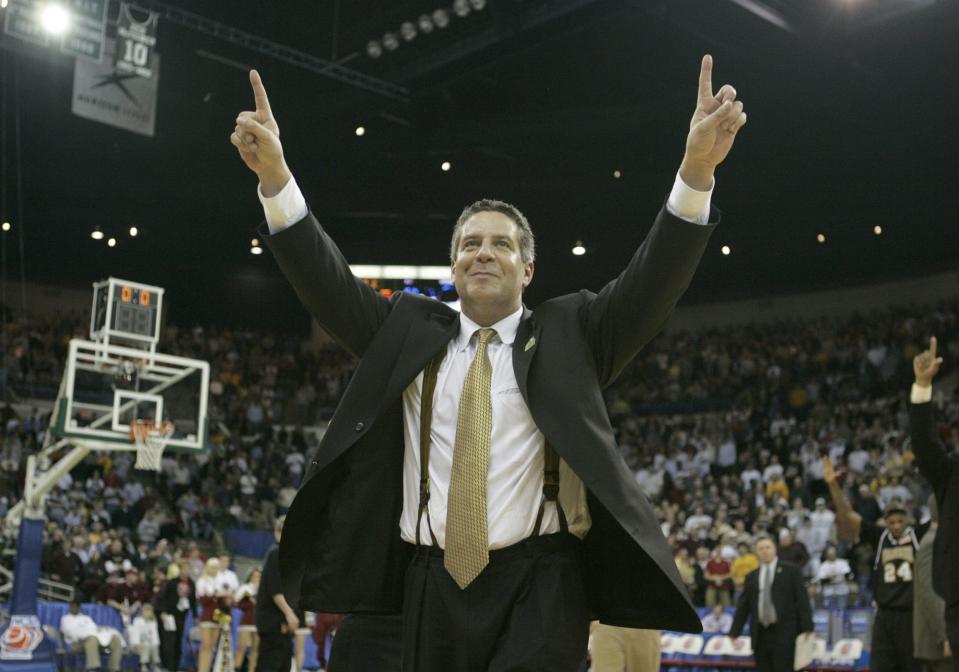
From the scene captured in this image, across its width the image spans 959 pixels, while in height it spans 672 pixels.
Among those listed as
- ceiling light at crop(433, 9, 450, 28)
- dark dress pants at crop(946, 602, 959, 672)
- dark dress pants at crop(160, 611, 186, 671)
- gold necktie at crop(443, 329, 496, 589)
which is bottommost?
dark dress pants at crop(160, 611, 186, 671)

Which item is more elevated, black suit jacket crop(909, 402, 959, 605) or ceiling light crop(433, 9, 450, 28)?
ceiling light crop(433, 9, 450, 28)

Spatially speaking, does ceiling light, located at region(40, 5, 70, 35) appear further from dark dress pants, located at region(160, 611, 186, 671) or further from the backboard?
dark dress pants, located at region(160, 611, 186, 671)

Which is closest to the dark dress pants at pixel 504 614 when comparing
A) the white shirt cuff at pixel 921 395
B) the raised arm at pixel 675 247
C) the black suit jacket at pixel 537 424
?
the black suit jacket at pixel 537 424

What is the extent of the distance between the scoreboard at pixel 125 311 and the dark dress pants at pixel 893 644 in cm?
1154

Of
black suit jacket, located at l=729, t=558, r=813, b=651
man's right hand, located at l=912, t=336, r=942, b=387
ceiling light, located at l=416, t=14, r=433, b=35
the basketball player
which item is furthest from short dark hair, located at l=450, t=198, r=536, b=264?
ceiling light, located at l=416, t=14, r=433, b=35

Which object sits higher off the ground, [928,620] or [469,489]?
[469,489]

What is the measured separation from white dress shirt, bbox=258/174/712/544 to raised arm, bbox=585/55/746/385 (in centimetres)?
4

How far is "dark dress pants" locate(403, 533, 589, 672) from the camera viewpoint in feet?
10.1

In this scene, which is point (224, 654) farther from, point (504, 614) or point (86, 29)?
point (504, 614)

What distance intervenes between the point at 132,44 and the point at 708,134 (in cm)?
1600

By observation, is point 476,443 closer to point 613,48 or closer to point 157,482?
point 613,48

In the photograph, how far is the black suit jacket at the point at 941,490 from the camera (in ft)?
22.0

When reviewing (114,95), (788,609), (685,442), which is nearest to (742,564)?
(788,609)

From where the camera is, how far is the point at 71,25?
1597 centimetres
